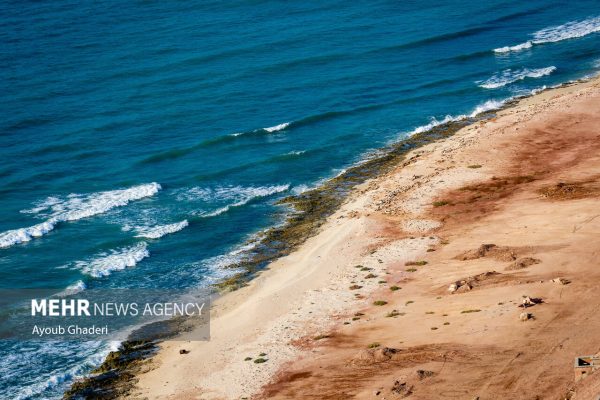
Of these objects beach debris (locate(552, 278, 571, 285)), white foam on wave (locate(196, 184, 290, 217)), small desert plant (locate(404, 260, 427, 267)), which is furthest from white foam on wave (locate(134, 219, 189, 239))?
beach debris (locate(552, 278, 571, 285))

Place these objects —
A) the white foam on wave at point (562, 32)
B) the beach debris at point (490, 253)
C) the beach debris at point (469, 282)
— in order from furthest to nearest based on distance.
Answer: the white foam on wave at point (562, 32), the beach debris at point (490, 253), the beach debris at point (469, 282)

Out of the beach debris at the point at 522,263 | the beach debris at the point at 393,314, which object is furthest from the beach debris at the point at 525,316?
the beach debris at the point at 393,314

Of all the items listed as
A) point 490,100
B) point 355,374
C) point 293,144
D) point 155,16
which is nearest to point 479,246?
point 355,374

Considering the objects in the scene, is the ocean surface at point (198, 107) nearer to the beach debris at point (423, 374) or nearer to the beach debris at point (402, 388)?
the beach debris at point (402, 388)

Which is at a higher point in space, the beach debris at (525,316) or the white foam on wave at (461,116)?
the white foam on wave at (461,116)

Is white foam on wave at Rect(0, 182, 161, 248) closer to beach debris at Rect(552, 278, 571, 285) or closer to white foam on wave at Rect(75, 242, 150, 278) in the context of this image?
white foam on wave at Rect(75, 242, 150, 278)

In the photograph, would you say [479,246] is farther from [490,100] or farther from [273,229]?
[490,100]

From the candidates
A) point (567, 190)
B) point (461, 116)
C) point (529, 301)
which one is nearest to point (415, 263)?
point (529, 301)
